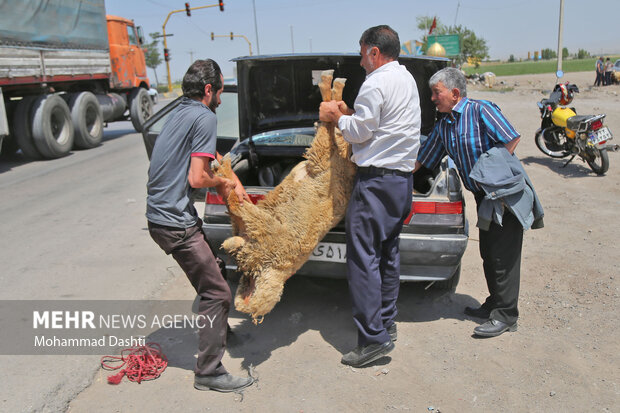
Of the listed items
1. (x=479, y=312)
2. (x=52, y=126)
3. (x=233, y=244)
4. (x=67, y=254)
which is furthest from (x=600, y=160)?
(x=52, y=126)

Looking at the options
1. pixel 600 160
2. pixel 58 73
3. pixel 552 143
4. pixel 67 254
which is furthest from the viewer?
pixel 58 73

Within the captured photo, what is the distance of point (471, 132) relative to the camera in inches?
132

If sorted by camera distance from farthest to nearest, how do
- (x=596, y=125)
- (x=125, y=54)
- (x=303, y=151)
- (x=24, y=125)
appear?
(x=125, y=54) → (x=24, y=125) → (x=596, y=125) → (x=303, y=151)

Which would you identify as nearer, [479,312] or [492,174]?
[492,174]

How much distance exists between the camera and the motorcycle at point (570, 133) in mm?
7887

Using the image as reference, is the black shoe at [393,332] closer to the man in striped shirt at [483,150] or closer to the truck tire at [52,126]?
the man in striped shirt at [483,150]

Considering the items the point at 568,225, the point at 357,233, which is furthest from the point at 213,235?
the point at 568,225

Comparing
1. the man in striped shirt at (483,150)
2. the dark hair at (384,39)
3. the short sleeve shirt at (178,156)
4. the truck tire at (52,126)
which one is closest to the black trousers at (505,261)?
the man in striped shirt at (483,150)

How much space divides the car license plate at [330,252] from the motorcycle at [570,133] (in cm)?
626

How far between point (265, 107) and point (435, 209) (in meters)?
2.27

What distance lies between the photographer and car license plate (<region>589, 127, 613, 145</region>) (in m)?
7.78

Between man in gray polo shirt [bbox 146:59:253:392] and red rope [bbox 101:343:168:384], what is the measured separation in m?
0.35

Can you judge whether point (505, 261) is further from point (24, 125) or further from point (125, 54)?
point (125, 54)

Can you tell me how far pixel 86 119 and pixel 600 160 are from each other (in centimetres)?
1283
